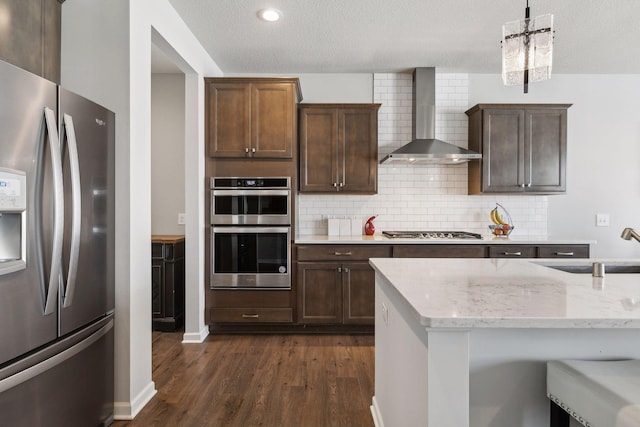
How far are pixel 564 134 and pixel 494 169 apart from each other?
754mm

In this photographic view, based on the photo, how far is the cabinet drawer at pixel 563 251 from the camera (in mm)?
3461

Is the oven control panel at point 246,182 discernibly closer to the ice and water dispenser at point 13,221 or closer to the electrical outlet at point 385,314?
the electrical outlet at point 385,314

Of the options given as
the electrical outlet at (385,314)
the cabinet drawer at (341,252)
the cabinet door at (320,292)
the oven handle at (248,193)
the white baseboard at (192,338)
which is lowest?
the white baseboard at (192,338)

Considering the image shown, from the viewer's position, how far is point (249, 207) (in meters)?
3.43

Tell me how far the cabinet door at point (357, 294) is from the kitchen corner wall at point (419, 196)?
740 millimetres

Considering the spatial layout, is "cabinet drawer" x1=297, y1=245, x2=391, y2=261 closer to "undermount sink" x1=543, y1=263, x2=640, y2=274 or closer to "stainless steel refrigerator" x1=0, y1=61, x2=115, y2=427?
"undermount sink" x1=543, y1=263, x2=640, y2=274

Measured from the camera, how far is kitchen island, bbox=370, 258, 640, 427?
992 mm

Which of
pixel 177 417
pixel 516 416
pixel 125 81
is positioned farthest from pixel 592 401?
pixel 125 81

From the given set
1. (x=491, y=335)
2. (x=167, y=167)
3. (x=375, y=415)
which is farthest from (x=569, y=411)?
(x=167, y=167)

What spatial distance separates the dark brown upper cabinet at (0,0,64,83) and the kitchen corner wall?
8.27ft

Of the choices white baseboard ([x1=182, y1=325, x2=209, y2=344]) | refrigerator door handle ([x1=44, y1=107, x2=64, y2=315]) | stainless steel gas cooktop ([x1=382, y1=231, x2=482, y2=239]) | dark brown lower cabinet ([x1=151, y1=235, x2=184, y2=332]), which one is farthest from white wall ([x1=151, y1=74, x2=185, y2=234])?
refrigerator door handle ([x1=44, y1=107, x2=64, y2=315])

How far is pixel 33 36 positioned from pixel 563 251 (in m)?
4.23

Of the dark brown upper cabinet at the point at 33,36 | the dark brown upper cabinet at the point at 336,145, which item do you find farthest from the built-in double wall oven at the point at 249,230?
the dark brown upper cabinet at the point at 33,36

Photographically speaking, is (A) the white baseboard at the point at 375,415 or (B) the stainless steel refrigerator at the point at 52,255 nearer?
(B) the stainless steel refrigerator at the point at 52,255
